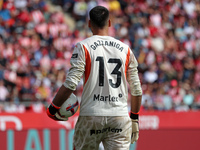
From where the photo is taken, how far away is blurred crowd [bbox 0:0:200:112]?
1305 centimetres

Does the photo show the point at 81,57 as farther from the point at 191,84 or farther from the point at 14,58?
the point at 191,84

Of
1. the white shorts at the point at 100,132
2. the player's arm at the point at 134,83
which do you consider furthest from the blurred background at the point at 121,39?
the white shorts at the point at 100,132

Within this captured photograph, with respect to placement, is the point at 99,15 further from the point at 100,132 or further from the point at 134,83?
the point at 100,132

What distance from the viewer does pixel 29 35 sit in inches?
567

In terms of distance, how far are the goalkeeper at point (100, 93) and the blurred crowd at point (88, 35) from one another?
28.0 feet

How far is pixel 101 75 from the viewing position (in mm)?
3885

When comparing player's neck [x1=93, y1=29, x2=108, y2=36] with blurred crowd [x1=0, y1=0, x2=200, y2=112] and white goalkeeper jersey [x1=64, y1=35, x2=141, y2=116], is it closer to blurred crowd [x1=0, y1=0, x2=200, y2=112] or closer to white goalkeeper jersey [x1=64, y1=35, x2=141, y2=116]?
white goalkeeper jersey [x1=64, y1=35, x2=141, y2=116]

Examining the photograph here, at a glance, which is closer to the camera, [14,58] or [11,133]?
[11,133]

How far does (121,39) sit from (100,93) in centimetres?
1192

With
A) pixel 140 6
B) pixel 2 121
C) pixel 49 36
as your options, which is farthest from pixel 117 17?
pixel 2 121

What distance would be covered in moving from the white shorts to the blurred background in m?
6.49

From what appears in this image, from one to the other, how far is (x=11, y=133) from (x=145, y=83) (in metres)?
7.39

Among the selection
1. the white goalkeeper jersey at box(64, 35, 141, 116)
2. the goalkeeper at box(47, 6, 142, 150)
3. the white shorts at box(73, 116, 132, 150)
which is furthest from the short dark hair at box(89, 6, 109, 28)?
the white shorts at box(73, 116, 132, 150)

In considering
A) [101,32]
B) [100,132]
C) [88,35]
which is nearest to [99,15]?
[101,32]
